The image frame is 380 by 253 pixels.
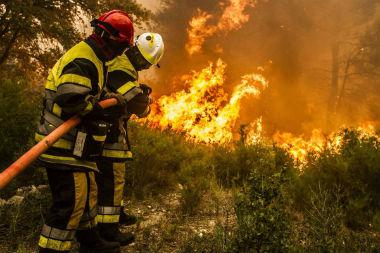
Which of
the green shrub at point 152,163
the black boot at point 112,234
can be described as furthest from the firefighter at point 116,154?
the green shrub at point 152,163

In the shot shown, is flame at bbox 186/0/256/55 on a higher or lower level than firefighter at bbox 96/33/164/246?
higher

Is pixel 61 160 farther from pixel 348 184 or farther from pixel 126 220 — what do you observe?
pixel 348 184

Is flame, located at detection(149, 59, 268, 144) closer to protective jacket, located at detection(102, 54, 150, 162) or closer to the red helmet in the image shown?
protective jacket, located at detection(102, 54, 150, 162)

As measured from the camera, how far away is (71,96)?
3146 millimetres

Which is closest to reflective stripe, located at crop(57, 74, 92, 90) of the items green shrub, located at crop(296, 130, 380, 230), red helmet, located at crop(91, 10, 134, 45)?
red helmet, located at crop(91, 10, 134, 45)

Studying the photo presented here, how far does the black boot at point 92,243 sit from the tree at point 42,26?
7457mm

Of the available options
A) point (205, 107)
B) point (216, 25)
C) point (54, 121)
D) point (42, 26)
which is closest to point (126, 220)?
point (54, 121)

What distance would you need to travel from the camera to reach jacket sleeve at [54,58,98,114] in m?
3.16

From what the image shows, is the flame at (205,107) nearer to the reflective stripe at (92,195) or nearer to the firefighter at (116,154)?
the firefighter at (116,154)

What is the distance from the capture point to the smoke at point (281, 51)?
18.1 metres

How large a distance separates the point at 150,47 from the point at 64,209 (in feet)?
6.81

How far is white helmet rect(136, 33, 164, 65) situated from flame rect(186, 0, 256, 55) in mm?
13533

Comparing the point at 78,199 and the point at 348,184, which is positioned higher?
the point at 348,184

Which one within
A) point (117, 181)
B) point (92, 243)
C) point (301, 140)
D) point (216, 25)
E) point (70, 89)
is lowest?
point (92, 243)
